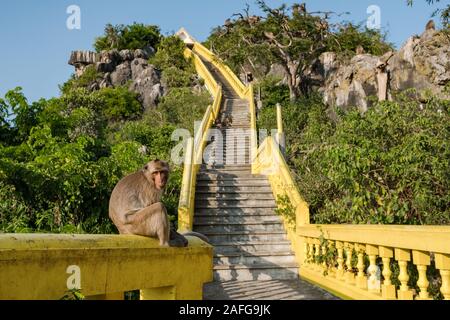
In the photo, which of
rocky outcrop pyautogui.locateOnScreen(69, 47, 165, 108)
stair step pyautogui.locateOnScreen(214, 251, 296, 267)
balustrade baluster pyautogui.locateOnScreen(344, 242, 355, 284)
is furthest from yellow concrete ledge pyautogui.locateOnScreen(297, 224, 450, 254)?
rocky outcrop pyautogui.locateOnScreen(69, 47, 165, 108)

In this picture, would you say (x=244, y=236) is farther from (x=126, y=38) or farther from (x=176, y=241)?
(x=126, y=38)

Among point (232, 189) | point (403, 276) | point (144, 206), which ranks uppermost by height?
point (232, 189)

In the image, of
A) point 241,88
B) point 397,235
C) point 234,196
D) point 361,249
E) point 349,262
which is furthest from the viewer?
point 241,88

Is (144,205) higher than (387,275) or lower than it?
higher

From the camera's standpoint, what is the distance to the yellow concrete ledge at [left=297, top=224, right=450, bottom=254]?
3.45 meters

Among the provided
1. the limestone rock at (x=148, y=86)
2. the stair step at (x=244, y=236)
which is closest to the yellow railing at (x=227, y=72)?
the limestone rock at (x=148, y=86)

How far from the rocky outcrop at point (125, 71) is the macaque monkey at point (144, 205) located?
87.5 feet

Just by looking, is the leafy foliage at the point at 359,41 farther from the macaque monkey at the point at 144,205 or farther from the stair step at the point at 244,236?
the macaque monkey at the point at 144,205

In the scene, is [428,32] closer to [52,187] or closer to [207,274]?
[52,187]

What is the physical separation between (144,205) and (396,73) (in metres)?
17.1

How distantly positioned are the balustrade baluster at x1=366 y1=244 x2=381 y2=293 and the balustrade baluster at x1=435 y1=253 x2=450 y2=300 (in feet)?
4.79

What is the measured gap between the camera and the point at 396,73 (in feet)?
59.2

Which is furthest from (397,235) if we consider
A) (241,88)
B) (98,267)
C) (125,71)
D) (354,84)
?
(125,71)
